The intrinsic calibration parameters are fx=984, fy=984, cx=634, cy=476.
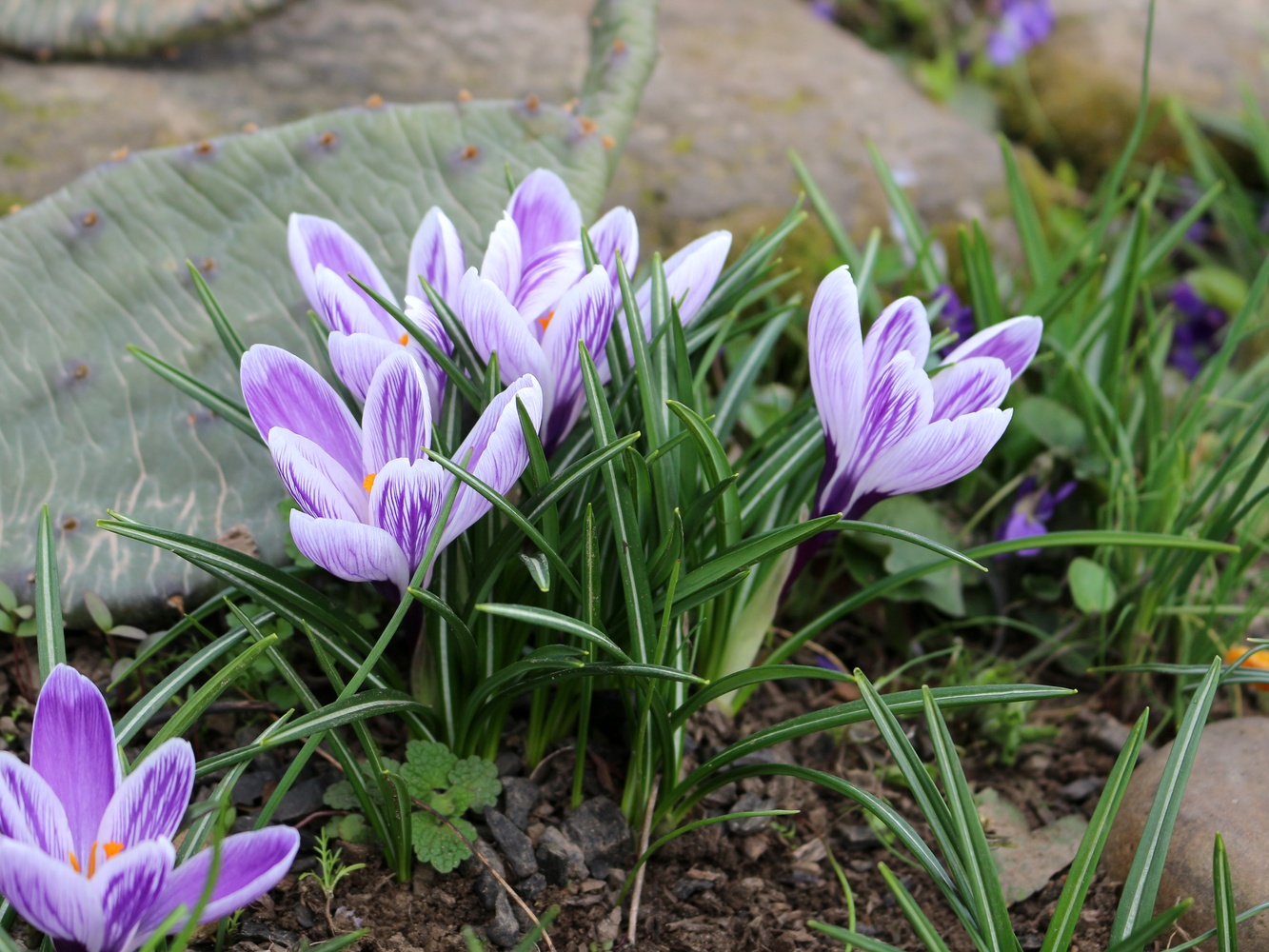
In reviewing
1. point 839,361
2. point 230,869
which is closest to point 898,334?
point 839,361

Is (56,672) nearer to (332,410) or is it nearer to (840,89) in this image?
(332,410)

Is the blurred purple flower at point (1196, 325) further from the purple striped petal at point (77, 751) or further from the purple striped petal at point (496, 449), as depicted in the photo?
the purple striped petal at point (77, 751)

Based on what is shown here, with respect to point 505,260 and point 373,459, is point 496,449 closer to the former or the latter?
point 373,459

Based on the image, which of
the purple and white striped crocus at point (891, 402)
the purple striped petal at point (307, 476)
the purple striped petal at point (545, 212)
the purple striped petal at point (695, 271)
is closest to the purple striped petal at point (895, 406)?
the purple and white striped crocus at point (891, 402)

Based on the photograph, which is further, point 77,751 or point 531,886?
point 531,886

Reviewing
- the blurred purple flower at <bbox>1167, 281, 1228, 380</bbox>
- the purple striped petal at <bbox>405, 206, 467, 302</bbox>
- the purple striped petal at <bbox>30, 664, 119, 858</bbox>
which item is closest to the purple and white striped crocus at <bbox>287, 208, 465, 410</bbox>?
the purple striped petal at <bbox>405, 206, 467, 302</bbox>

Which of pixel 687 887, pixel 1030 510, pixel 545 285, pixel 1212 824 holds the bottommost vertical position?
pixel 687 887
